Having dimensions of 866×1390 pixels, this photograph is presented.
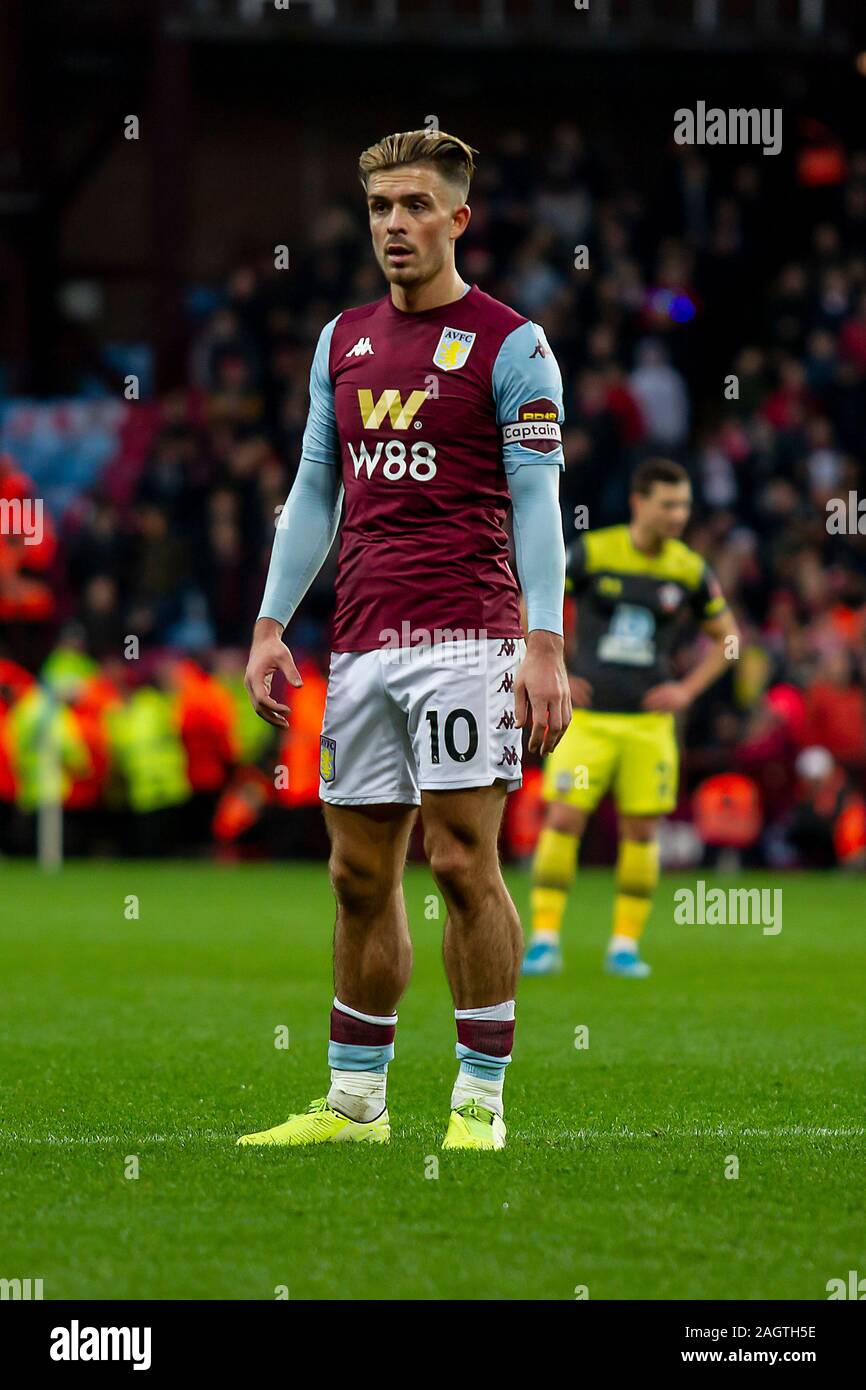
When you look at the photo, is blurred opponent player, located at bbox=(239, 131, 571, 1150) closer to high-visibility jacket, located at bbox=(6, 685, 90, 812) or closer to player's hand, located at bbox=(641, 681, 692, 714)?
player's hand, located at bbox=(641, 681, 692, 714)

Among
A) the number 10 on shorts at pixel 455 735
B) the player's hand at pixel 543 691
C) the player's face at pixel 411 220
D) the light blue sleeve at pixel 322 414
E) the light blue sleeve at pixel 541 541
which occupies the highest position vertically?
the player's face at pixel 411 220

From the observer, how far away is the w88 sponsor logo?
5.30m

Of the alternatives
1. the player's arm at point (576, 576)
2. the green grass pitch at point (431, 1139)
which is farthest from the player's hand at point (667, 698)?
the green grass pitch at point (431, 1139)

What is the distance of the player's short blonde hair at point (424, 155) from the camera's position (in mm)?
5277

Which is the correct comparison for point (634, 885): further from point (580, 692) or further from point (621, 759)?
point (580, 692)

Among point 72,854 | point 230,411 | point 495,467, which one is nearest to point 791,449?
point 230,411

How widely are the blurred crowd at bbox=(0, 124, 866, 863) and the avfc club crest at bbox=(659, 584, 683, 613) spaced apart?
635 cm

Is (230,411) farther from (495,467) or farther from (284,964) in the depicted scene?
(495,467)

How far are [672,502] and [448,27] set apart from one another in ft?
44.9

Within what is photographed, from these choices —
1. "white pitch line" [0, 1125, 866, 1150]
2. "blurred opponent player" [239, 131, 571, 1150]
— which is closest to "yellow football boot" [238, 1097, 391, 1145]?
"blurred opponent player" [239, 131, 571, 1150]

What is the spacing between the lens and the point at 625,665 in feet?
33.7

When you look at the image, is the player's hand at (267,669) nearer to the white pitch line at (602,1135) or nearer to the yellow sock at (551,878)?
the white pitch line at (602,1135)

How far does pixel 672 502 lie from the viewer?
10133 millimetres

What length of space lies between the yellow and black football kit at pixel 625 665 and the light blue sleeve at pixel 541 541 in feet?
16.1
